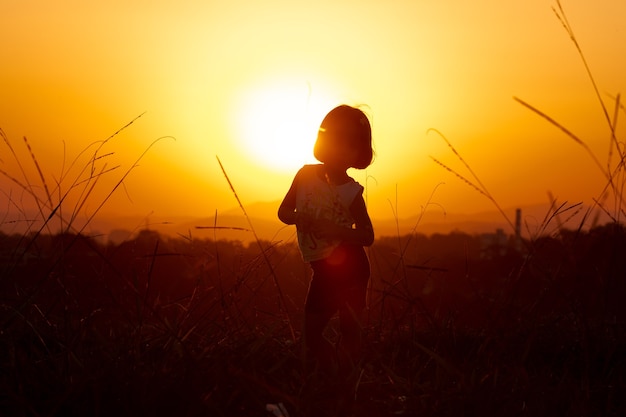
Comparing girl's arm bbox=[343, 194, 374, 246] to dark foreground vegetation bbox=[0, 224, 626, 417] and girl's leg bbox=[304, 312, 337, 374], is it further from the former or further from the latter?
girl's leg bbox=[304, 312, 337, 374]

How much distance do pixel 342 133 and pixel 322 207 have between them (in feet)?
1.28

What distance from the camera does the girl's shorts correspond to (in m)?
3.43

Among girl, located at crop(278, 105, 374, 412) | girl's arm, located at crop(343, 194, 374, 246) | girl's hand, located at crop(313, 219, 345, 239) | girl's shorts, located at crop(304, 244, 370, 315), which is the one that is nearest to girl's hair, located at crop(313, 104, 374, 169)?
girl, located at crop(278, 105, 374, 412)

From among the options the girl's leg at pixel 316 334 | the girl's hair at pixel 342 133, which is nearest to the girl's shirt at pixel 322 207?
the girl's hair at pixel 342 133

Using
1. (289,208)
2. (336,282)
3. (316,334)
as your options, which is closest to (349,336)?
(316,334)

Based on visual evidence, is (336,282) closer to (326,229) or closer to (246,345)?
(326,229)

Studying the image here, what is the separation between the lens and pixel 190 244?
3.78 meters

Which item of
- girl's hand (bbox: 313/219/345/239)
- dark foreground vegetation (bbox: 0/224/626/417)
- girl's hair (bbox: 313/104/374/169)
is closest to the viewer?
dark foreground vegetation (bbox: 0/224/626/417)

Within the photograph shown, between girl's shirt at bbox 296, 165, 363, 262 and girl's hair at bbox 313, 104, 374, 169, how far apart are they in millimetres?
157

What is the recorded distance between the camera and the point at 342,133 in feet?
11.7

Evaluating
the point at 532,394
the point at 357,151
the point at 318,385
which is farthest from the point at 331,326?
the point at 532,394

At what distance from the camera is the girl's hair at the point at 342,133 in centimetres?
358

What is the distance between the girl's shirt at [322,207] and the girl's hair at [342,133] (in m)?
0.16

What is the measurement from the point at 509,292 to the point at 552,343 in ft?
6.76
